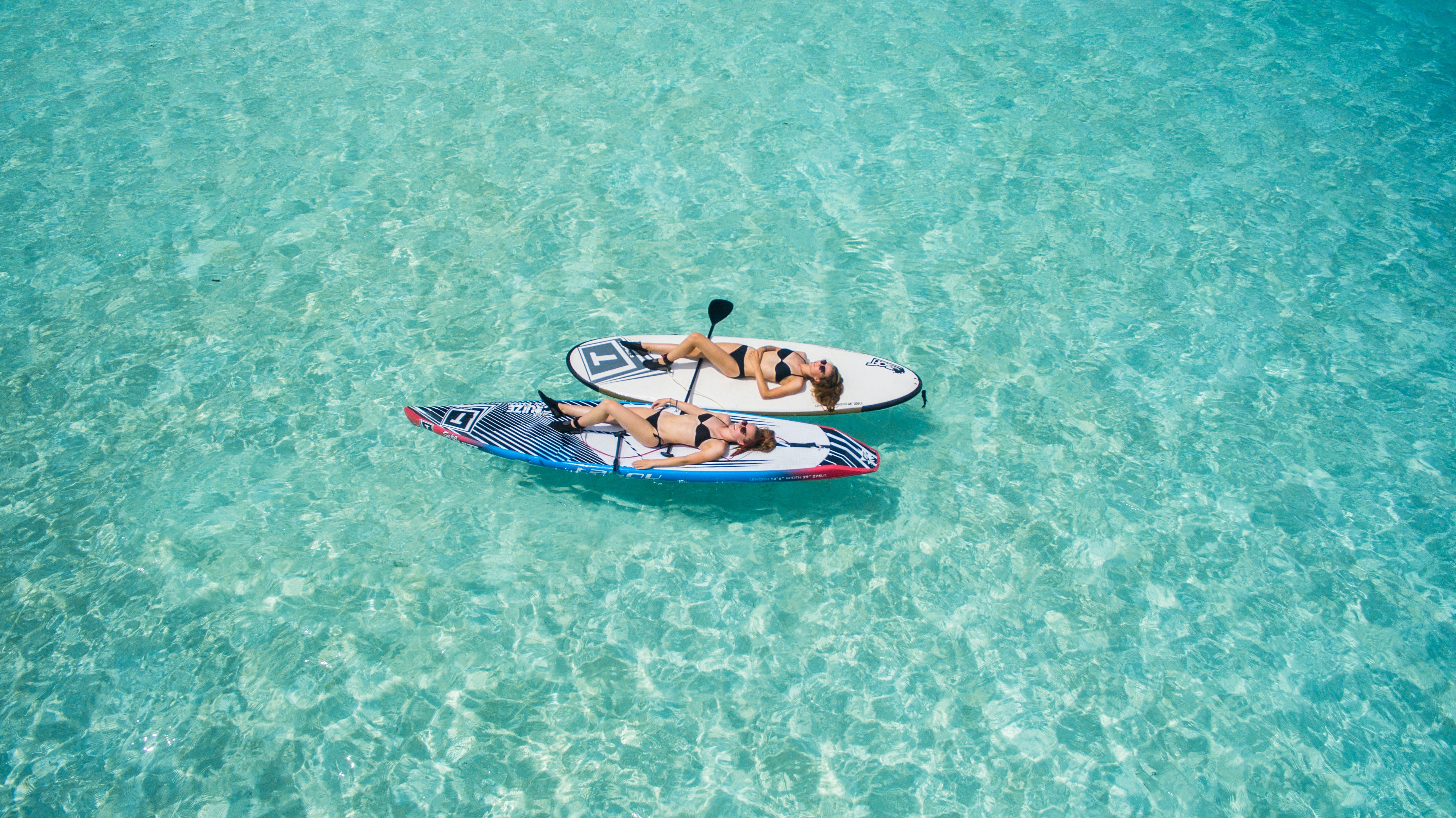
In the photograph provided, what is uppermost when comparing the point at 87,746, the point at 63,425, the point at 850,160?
the point at 850,160

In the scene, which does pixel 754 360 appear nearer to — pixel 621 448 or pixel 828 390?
pixel 828 390

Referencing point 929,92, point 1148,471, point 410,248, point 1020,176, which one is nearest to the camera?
point 1148,471

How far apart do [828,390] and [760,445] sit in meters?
0.78

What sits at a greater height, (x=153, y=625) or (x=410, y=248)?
(x=410, y=248)

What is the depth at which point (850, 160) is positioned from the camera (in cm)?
980

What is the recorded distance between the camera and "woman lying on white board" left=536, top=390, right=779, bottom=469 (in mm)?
6391

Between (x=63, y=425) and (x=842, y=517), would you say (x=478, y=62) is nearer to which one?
(x=63, y=425)

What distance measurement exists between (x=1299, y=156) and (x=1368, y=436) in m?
4.13

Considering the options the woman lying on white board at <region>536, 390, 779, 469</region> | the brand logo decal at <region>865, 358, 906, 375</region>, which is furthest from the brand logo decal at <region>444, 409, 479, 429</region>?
the brand logo decal at <region>865, 358, 906, 375</region>

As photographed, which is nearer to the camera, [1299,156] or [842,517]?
[842,517]

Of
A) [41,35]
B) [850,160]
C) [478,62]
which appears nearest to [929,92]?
[850,160]

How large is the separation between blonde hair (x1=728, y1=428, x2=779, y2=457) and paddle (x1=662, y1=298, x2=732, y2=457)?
27.8 inches

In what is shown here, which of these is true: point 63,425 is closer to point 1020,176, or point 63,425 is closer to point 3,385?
point 3,385

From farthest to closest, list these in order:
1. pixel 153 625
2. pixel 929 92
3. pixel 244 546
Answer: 1. pixel 929 92
2. pixel 244 546
3. pixel 153 625
